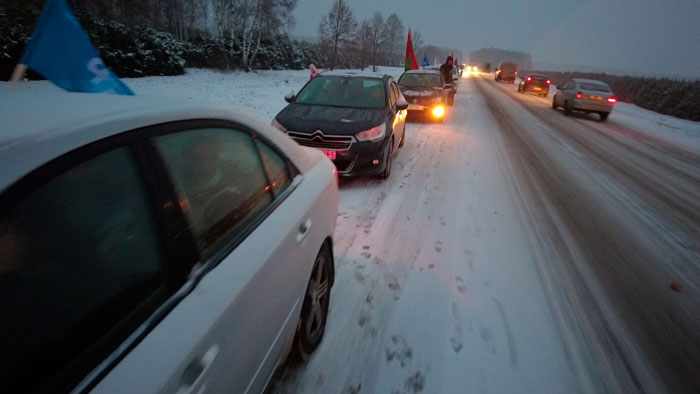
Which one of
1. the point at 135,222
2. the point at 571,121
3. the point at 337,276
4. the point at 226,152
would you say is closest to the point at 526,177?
the point at 337,276

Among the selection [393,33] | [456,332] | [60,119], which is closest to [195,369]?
[60,119]

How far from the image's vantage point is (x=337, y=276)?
127 inches

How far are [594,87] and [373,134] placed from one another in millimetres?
13758

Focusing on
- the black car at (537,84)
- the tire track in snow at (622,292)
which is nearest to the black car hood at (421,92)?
the tire track in snow at (622,292)

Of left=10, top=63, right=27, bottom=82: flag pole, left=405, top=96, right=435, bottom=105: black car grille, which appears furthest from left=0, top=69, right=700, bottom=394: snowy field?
left=405, top=96, right=435, bottom=105: black car grille

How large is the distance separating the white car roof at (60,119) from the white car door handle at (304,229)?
744 millimetres

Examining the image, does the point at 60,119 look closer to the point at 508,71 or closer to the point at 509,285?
the point at 509,285

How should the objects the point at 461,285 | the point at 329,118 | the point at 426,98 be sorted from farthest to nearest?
1. the point at 426,98
2. the point at 329,118
3. the point at 461,285

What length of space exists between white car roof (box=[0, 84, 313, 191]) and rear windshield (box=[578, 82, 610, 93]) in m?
16.9

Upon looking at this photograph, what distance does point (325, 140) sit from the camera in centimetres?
500

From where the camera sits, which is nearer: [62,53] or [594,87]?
[62,53]

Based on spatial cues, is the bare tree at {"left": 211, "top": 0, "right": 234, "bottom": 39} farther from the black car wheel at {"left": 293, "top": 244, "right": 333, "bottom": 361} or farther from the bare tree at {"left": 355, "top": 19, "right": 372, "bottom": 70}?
the black car wheel at {"left": 293, "top": 244, "right": 333, "bottom": 361}

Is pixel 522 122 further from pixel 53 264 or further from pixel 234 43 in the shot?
pixel 234 43

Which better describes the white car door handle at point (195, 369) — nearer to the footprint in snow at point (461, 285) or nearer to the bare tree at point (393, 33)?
the footprint in snow at point (461, 285)
